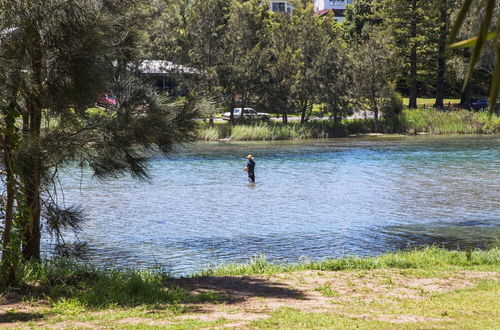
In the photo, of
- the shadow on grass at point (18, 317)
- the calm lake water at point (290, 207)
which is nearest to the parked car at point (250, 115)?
the calm lake water at point (290, 207)

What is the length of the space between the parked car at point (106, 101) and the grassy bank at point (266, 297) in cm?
256

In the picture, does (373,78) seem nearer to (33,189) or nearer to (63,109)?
(63,109)

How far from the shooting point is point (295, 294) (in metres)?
10.1

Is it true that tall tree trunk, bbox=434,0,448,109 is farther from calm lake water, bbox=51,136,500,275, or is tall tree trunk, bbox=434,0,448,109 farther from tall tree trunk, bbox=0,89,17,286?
tall tree trunk, bbox=0,89,17,286

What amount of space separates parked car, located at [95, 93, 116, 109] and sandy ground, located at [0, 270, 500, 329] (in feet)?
9.57

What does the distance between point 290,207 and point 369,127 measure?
121ft

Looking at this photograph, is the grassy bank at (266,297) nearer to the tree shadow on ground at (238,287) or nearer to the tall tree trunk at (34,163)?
the tree shadow on ground at (238,287)

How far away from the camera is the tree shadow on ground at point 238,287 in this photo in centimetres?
1001

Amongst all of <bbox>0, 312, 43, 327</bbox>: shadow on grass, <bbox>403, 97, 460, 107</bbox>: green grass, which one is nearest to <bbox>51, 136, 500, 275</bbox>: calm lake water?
<bbox>0, 312, 43, 327</bbox>: shadow on grass

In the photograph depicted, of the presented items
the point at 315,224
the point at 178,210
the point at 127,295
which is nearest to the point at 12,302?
the point at 127,295

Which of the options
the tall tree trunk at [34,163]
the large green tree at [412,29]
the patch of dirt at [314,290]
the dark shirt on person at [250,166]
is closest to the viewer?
the patch of dirt at [314,290]

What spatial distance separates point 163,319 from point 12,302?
2336 millimetres

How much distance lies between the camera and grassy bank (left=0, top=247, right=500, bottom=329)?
319 inches

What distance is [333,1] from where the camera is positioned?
12550 centimetres
